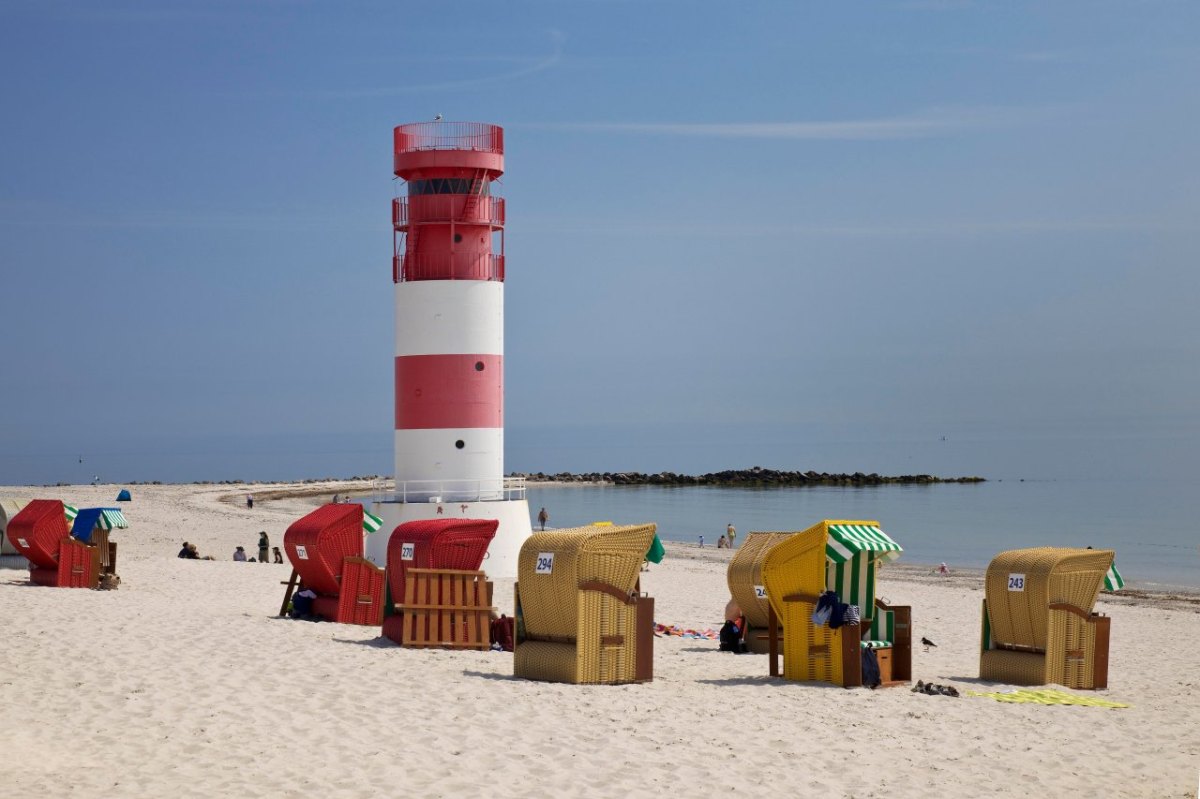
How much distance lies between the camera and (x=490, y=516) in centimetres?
2447

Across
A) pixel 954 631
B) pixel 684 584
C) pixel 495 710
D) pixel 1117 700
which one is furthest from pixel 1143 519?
pixel 495 710

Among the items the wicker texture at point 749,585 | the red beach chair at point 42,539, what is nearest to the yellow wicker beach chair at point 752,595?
the wicker texture at point 749,585

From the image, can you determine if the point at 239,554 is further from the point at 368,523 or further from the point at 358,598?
the point at 358,598

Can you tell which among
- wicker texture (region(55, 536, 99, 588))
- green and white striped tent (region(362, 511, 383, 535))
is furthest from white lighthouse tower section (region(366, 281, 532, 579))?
wicker texture (region(55, 536, 99, 588))

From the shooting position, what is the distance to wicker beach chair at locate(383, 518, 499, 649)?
1496 cm

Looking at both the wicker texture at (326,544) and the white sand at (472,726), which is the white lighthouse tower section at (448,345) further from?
the white sand at (472,726)

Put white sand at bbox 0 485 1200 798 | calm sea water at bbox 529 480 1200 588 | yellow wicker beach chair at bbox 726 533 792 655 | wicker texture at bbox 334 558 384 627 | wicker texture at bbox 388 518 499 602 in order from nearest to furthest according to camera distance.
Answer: white sand at bbox 0 485 1200 798, wicker texture at bbox 388 518 499 602, yellow wicker beach chair at bbox 726 533 792 655, wicker texture at bbox 334 558 384 627, calm sea water at bbox 529 480 1200 588

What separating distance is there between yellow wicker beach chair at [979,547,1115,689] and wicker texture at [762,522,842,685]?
2.04m

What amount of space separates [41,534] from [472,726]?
11147 millimetres

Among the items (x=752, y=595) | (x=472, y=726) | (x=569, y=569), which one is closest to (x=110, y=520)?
(x=752, y=595)

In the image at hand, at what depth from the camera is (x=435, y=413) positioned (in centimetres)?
2466

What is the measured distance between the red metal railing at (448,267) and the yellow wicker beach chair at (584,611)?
12.3 m

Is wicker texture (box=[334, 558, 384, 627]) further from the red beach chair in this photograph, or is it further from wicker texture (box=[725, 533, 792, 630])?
the red beach chair

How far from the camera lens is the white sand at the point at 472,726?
29.2 ft
